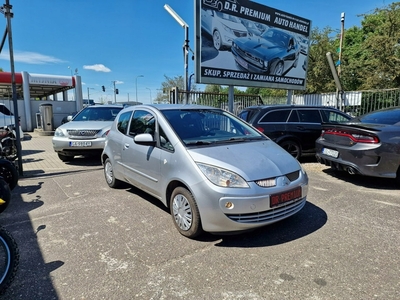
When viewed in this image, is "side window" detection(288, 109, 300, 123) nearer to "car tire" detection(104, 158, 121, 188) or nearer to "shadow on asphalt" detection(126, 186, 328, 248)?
"shadow on asphalt" detection(126, 186, 328, 248)

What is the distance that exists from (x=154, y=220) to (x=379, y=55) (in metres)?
24.2

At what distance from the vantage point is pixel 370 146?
16.3ft

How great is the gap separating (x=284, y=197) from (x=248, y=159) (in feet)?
1.96

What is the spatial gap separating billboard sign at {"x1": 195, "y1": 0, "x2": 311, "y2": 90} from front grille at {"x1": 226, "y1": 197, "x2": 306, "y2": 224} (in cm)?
687

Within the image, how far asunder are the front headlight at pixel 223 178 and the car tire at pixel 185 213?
35cm

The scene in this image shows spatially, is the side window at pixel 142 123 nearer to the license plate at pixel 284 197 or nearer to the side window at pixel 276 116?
the license plate at pixel 284 197

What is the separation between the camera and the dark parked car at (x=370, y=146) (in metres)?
4.92

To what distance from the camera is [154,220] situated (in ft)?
12.8

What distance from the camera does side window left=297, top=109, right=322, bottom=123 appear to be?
24.9 ft

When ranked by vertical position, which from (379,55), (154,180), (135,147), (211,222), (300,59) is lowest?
(211,222)

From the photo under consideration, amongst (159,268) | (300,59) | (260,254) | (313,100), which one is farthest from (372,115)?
(313,100)

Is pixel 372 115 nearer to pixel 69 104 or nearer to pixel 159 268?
pixel 159 268

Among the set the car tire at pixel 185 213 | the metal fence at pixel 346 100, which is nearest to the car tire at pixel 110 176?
the car tire at pixel 185 213

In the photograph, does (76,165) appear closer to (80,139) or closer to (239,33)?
(80,139)
